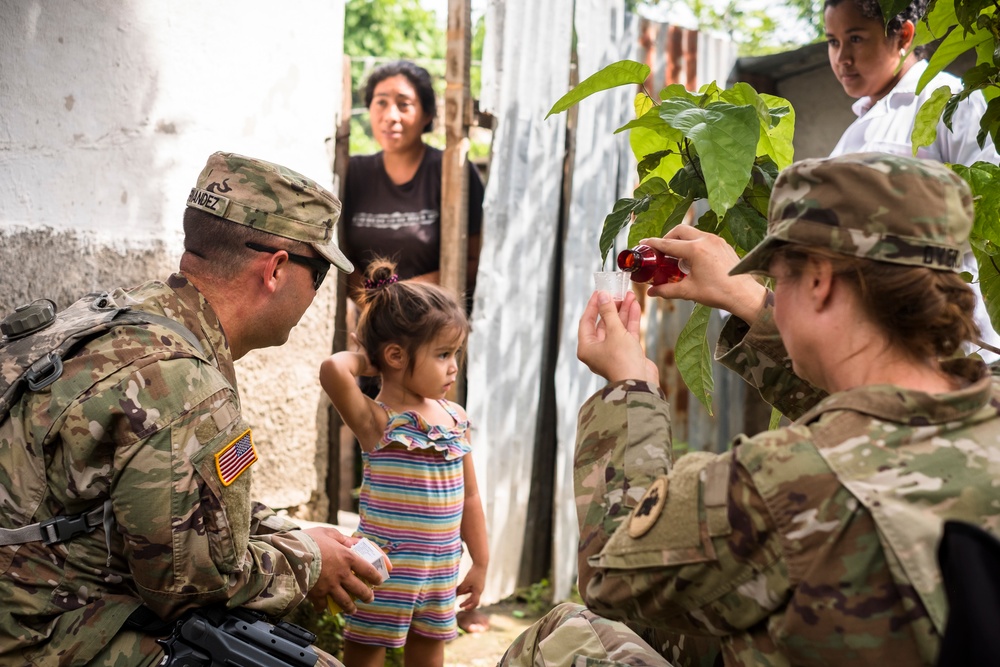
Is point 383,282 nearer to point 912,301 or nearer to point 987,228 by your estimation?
point 987,228

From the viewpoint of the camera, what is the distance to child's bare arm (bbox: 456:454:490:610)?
3371 millimetres

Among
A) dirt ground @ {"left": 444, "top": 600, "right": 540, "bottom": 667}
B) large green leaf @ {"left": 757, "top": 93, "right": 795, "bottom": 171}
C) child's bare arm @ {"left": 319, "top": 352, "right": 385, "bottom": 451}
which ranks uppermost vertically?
large green leaf @ {"left": 757, "top": 93, "right": 795, "bottom": 171}

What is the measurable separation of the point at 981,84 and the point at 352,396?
203 centimetres

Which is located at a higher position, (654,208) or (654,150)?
(654,150)

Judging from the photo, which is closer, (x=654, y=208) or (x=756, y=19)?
(x=654, y=208)

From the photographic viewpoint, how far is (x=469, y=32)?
14.7 ft

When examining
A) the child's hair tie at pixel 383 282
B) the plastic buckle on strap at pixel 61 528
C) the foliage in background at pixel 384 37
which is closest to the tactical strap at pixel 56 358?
the plastic buckle on strap at pixel 61 528

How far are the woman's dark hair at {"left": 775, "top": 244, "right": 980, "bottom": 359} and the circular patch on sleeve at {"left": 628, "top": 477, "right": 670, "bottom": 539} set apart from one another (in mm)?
422

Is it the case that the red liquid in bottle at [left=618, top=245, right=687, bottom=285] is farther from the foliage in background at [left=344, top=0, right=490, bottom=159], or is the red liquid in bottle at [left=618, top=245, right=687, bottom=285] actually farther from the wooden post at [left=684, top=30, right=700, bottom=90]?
the foliage in background at [left=344, top=0, right=490, bottom=159]

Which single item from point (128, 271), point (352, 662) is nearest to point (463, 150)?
point (128, 271)

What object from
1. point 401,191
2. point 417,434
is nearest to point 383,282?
point 417,434

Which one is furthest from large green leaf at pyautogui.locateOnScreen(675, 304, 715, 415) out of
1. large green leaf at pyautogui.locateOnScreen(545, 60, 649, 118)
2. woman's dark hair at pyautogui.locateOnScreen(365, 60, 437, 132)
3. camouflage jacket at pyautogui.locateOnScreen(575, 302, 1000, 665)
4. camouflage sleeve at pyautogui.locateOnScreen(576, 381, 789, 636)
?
woman's dark hair at pyautogui.locateOnScreen(365, 60, 437, 132)

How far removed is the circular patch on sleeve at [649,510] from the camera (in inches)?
58.8

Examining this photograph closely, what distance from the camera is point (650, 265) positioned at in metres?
2.06
